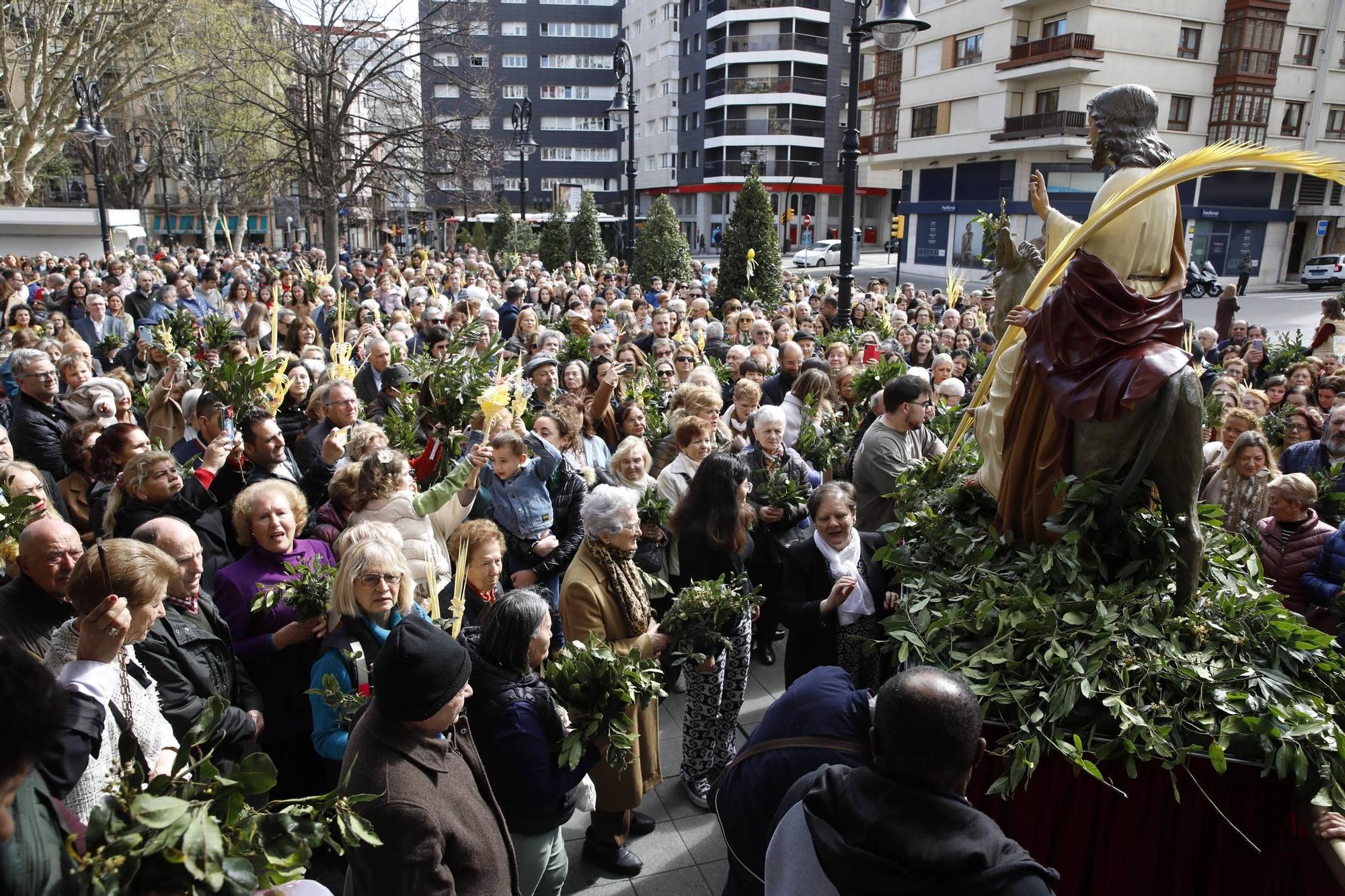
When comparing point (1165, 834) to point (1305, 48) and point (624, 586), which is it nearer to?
point (624, 586)

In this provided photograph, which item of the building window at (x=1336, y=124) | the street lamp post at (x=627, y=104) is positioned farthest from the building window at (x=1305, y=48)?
the street lamp post at (x=627, y=104)

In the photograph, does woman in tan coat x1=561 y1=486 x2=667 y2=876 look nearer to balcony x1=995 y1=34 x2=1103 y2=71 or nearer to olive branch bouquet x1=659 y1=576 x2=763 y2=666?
olive branch bouquet x1=659 y1=576 x2=763 y2=666

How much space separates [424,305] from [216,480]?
7795 mm

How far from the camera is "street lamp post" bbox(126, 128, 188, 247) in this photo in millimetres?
38531

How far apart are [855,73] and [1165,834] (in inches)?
374

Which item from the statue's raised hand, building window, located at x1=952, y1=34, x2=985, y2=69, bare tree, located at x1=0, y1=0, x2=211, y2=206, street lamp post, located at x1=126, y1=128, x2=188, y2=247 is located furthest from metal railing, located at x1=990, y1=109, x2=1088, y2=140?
street lamp post, located at x1=126, y1=128, x2=188, y2=247

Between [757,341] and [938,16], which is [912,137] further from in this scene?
[757,341]

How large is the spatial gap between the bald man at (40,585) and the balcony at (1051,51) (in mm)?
40242

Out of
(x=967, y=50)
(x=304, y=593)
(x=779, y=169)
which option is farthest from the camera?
(x=779, y=169)

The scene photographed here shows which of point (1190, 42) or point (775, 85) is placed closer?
point (1190, 42)

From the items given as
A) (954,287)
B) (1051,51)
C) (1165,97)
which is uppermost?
(1051,51)

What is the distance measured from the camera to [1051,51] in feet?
119

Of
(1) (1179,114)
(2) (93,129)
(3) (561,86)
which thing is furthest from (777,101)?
(2) (93,129)

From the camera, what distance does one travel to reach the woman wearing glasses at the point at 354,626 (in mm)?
3502
